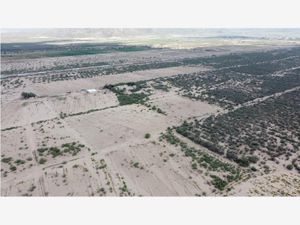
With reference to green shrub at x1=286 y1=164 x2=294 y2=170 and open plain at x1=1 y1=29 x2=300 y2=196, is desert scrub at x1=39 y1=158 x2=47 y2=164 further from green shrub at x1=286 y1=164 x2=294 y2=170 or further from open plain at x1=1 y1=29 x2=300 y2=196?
green shrub at x1=286 y1=164 x2=294 y2=170

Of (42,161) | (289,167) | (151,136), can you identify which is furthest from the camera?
(151,136)

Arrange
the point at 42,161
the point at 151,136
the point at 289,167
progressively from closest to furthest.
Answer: the point at 289,167 < the point at 42,161 < the point at 151,136

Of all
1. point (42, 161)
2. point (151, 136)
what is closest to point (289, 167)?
point (151, 136)

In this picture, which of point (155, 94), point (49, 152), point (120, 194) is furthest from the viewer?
point (155, 94)

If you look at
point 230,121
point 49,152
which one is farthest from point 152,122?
point 49,152

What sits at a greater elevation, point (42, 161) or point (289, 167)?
point (42, 161)

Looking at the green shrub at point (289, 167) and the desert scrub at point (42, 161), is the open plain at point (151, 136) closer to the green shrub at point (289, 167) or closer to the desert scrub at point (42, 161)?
the desert scrub at point (42, 161)

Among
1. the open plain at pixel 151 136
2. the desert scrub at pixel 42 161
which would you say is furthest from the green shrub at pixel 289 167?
the desert scrub at pixel 42 161

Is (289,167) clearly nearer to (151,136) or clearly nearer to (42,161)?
(151,136)

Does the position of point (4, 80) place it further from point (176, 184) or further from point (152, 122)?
point (176, 184)

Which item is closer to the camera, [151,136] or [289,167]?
[289,167]

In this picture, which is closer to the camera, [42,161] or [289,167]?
[289,167]
